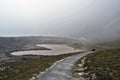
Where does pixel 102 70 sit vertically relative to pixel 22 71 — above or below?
above

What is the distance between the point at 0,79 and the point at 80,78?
1347 cm

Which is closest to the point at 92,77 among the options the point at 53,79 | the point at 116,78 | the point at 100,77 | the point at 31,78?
the point at 100,77

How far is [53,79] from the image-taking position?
3459cm

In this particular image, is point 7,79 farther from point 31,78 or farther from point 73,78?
point 73,78

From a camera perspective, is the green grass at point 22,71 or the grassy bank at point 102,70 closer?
the grassy bank at point 102,70

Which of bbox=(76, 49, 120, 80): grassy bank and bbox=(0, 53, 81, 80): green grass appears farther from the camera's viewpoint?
bbox=(0, 53, 81, 80): green grass

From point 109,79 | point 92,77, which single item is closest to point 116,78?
point 109,79

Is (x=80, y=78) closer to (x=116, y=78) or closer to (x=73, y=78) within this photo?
(x=73, y=78)

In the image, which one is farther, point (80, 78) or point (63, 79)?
point (80, 78)

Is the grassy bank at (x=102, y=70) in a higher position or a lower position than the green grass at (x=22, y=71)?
higher

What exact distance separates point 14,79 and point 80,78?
10808mm

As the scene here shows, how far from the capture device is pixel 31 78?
3659cm

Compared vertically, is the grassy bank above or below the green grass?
above

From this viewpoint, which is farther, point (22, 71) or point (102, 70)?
point (22, 71)
